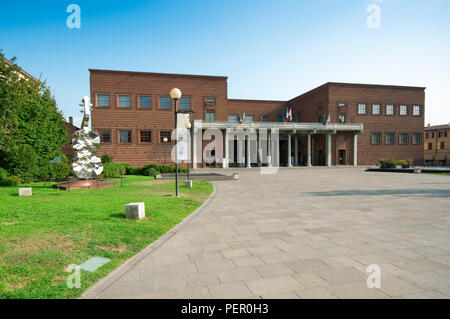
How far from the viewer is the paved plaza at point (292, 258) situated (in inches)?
122

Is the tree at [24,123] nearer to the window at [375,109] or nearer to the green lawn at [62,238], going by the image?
the green lawn at [62,238]

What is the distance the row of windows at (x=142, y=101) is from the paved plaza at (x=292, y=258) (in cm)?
3189

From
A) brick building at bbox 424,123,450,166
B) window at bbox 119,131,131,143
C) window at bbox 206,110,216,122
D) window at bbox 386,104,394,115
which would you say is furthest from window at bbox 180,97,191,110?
→ brick building at bbox 424,123,450,166

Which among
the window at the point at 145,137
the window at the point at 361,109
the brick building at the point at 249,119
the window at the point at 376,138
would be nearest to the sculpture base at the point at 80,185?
the brick building at the point at 249,119

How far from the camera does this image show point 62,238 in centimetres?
495

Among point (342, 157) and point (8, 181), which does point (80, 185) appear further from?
point (342, 157)

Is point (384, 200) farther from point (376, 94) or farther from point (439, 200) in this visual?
point (376, 94)

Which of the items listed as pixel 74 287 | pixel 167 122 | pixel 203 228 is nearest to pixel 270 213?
pixel 203 228

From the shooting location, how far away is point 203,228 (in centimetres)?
607

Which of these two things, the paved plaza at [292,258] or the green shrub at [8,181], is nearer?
the paved plaza at [292,258]

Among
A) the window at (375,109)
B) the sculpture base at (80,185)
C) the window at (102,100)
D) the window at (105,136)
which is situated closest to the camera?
Answer: the sculpture base at (80,185)

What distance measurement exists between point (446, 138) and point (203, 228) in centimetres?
7099

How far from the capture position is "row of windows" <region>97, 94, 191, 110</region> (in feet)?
114

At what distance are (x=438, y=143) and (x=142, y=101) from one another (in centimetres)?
6685
